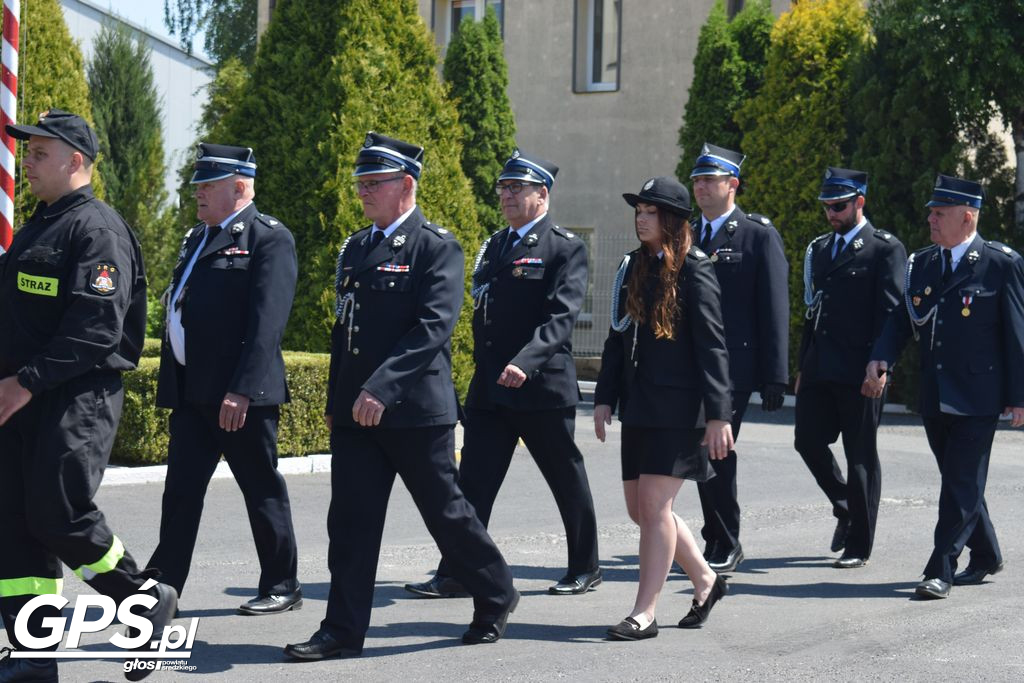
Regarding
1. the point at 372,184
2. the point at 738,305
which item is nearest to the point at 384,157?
the point at 372,184

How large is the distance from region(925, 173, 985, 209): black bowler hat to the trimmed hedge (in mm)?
5211

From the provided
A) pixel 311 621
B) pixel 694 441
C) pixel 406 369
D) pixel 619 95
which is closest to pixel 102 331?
pixel 406 369

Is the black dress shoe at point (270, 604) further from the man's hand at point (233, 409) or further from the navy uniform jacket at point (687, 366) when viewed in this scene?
the navy uniform jacket at point (687, 366)

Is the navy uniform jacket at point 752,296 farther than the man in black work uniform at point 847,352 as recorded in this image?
No

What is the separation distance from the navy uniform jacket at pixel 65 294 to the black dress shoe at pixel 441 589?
2.27 meters

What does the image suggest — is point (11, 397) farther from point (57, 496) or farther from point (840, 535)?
point (840, 535)

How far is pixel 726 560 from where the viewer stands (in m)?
7.99

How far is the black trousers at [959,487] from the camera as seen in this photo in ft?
24.1

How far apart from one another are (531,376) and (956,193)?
2.37 metres

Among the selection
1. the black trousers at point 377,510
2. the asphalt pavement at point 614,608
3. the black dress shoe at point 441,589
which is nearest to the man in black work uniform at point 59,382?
the asphalt pavement at point 614,608

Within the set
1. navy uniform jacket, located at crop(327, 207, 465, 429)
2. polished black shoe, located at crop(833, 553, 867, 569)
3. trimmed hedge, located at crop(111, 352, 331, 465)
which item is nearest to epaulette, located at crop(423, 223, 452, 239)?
navy uniform jacket, located at crop(327, 207, 465, 429)

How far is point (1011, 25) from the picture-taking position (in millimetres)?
15672

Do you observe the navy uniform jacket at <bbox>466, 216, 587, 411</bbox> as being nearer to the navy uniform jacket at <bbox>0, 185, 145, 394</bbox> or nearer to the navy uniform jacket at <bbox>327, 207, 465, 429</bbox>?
the navy uniform jacket at <bbox>327, 207, 465, 429</bbox>

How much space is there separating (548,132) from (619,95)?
4.82 ft
